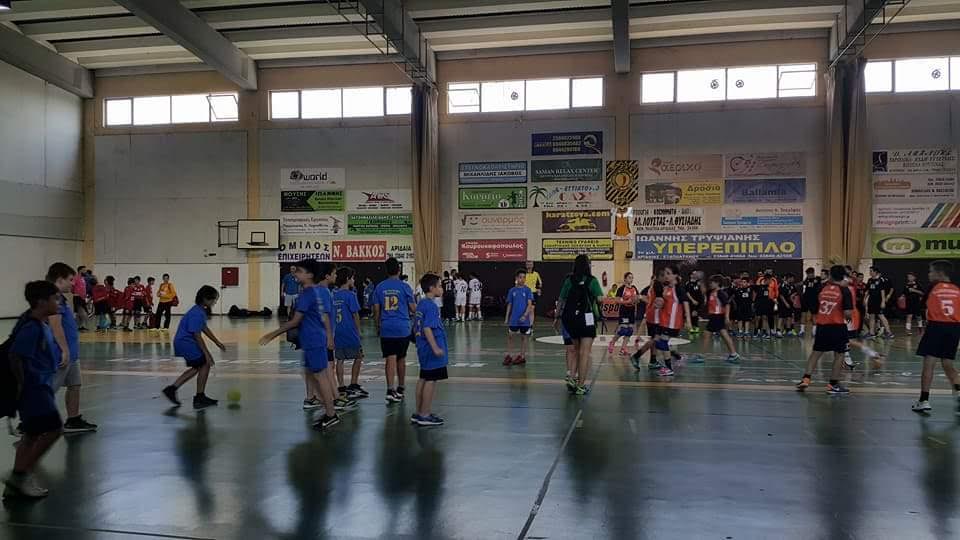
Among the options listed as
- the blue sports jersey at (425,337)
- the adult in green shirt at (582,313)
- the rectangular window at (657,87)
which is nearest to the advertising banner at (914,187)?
the rectangular window at (657,87)

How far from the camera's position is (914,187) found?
2498cm

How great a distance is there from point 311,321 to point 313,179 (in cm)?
2294

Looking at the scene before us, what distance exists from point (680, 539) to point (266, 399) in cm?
642

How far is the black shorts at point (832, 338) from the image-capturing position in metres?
9.12

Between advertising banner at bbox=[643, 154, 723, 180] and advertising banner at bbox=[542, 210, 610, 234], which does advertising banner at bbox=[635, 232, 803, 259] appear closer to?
advertising banner at bbox=[542, 210, 610, 234]

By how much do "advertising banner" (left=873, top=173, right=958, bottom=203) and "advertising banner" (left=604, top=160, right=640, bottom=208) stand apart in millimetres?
8739

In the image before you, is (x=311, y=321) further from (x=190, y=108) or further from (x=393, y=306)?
(x=190, y=108)

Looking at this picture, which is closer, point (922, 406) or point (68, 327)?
point (68, 327)

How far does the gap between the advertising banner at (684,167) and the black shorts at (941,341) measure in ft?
63.0

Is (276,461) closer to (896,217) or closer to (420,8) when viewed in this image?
(420,8)

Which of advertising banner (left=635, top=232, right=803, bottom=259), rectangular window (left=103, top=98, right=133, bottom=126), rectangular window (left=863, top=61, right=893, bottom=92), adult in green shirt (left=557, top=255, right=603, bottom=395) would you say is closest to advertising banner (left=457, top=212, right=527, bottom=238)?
advertising banner (left=635, top=232, right=803, bottom=259)

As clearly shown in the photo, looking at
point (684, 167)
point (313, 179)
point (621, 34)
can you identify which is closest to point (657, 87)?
point (684, 167)

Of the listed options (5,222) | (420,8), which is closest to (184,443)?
(420,8)

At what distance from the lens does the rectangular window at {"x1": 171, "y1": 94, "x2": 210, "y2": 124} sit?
98.4 feet
